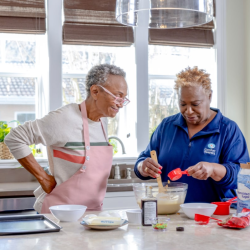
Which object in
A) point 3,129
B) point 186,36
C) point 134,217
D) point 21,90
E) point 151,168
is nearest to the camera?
point 134,217

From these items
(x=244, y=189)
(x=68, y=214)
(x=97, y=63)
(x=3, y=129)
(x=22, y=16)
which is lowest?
(x=68, y=214)

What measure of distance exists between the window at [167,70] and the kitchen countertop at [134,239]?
268cm

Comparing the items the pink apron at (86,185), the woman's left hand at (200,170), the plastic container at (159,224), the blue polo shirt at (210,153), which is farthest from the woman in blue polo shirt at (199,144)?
the plastic container at (159,224)

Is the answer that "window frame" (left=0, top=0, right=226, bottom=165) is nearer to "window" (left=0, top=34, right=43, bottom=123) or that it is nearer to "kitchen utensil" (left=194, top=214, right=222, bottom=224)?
"window" (left=0, top=34, right=43, bottom=123)

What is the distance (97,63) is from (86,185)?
7.22 feet

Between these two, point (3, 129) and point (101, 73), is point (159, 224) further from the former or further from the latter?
point (3, 129)

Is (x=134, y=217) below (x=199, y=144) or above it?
below

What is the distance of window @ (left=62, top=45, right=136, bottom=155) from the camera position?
164 inches

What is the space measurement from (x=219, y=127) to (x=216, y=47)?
227 centimetres

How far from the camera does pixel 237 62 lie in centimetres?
428

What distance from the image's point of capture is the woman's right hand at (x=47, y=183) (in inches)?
88.7

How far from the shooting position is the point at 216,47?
432cm

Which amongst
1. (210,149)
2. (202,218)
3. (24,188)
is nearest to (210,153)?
(210,149)

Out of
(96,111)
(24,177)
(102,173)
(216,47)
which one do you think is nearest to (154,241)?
(102,173)
